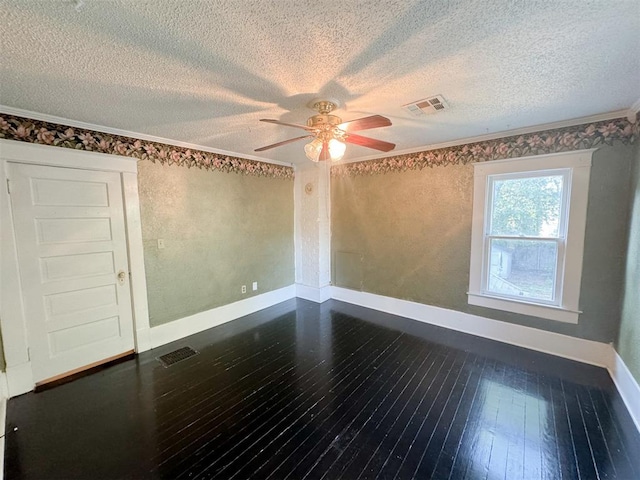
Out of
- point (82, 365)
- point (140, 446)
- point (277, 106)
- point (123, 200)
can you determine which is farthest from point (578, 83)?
point (82, 365)

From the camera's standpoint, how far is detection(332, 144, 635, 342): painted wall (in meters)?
2.56

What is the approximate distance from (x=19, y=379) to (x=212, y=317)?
179cm

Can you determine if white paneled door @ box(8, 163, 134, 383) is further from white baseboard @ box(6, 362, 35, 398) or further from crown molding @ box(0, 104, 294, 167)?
crown molding @ box(0, 104, 294, 167)

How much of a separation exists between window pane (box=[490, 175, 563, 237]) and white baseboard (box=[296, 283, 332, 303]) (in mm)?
2705

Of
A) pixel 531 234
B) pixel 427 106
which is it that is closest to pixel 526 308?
pixel 531 234

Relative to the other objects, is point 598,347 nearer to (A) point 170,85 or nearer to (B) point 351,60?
(B) point 351,60

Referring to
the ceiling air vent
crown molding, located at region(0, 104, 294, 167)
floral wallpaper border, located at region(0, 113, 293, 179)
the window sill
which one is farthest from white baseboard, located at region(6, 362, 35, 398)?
the window sill

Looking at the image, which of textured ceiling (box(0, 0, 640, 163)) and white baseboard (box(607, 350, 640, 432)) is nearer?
textured ceiling (box(0, 0, 640, 163))

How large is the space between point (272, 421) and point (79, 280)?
2354 millimetres

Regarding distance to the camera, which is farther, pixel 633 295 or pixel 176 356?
pixel 176 356

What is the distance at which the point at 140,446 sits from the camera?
70.2 inches

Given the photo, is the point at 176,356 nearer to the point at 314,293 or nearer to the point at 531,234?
the point at 314,293

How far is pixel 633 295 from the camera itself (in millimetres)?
2236

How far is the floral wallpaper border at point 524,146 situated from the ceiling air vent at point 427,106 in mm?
1229
